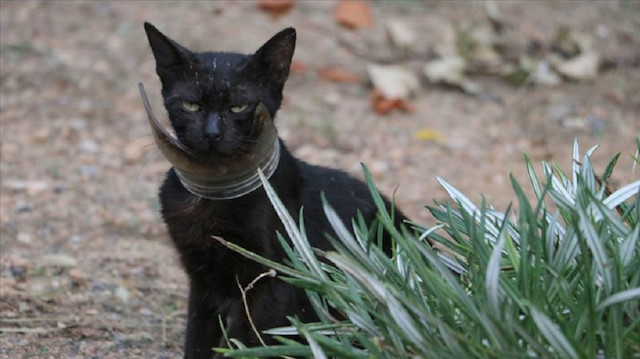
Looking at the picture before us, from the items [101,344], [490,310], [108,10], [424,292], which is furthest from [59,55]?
[490,310]

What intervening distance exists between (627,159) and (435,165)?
105 cm

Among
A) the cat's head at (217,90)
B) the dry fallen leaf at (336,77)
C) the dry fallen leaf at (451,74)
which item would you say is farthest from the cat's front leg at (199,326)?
the dry fallen leaf at (451,74)

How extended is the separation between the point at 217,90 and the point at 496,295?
1306 millimetres

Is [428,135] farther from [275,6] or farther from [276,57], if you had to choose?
[276,57]

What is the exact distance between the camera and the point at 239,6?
22.9 ft

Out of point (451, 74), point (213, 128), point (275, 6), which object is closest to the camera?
point (213, 128)

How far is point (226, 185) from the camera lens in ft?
10.6

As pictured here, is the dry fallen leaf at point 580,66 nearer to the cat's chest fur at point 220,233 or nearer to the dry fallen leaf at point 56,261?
the dry fallen leaf at point 56,261

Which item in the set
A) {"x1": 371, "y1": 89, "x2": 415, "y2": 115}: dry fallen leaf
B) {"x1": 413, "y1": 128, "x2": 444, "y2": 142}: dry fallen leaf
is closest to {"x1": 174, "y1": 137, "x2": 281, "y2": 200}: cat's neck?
{"x1": 413, "y1": 128, "x2": 444, "y2": 142}: dry fallen leaf

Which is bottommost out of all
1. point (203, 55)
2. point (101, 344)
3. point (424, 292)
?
point (101, 344)

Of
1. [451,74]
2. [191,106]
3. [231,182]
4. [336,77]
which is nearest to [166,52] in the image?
[191,106]

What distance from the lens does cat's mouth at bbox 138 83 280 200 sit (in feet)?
10.4

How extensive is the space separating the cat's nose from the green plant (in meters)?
0.61

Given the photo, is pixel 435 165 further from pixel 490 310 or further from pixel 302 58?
pixel 490 310
